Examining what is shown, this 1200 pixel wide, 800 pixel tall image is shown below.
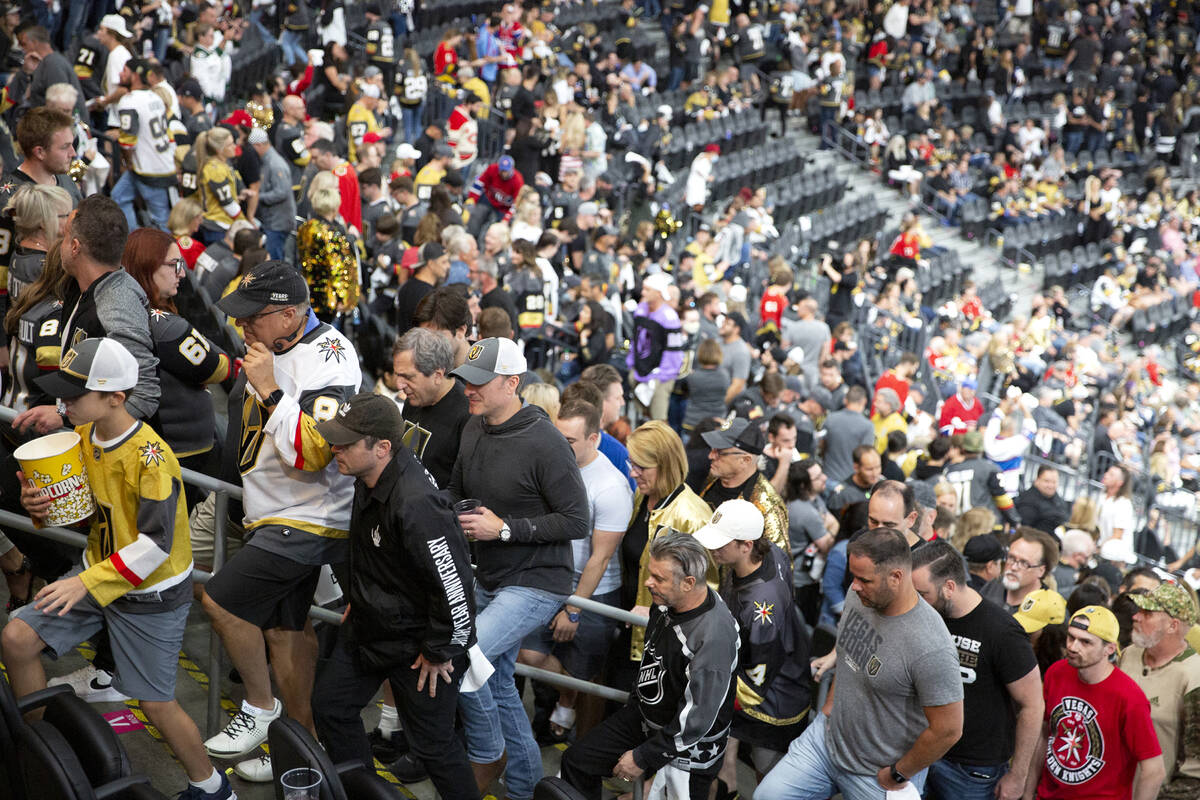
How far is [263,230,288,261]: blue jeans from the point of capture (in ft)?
31.0

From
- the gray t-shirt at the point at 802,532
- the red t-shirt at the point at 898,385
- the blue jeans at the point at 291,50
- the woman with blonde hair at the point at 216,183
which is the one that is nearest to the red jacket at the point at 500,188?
the red t-shirt at the point at 898,385

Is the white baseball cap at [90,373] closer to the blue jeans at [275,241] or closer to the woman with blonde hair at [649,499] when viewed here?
the woman with blonde hair at [649,499]

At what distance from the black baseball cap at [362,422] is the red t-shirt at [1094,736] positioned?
2659 mm

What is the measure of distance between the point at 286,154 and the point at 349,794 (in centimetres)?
837

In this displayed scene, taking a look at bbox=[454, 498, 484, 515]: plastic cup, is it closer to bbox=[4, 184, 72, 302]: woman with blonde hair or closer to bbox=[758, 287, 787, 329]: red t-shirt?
bbox=[4, 184, 72, 302]: woman with blonde hair

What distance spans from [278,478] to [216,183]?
4.72 metres

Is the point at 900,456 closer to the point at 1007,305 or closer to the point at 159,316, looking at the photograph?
the point at 159,316

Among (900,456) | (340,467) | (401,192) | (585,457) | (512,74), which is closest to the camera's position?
(340,467)

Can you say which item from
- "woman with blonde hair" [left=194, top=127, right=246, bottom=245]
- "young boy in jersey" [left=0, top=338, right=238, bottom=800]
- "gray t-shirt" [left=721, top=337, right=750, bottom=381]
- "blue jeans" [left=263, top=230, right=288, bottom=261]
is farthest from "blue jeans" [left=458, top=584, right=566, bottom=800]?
"blue jeans" [left=263, top=230, right=288, bottom=261]

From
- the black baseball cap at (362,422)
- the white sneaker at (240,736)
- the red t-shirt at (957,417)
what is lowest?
the red t-shirt at (957,417)

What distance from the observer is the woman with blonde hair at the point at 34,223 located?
5.04 metres

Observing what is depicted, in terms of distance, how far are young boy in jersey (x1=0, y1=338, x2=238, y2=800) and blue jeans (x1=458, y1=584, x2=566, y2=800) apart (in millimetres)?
822

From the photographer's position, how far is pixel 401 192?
9.50 meters

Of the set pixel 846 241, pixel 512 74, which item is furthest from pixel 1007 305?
pixel 512 74
